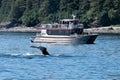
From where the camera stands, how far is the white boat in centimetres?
12678

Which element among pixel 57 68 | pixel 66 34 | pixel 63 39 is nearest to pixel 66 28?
pixel 66 34

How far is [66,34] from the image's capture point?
5162 inches

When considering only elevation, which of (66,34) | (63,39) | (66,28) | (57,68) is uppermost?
(57,68)

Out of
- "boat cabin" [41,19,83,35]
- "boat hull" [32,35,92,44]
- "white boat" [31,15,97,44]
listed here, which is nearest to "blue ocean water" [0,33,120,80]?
"boat hull" [32,35,92,44]

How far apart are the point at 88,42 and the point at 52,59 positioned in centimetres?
5267

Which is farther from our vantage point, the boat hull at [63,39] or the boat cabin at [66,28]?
the boat cabin at [66,28]

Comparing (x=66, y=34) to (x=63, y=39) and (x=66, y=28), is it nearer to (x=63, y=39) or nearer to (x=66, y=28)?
(x=66, y=28)

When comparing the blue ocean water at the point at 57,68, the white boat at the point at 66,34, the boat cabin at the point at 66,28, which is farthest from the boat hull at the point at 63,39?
the blue ocean water at the point at 57,68

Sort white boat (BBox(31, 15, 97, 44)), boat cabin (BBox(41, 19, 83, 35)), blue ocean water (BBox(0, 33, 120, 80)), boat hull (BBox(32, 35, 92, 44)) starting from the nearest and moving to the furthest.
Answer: blue ocean water (BBox(0, 33, 120, 80)) < boat hull (BBox(32, 35, 92, 44)) < white boat (BBox(31, 15, 97, 44)) < boat cabin (BBox(41, 19, 83, 35))

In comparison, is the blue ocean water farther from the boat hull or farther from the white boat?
the white boat

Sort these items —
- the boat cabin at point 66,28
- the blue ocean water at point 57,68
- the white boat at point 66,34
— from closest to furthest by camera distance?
the blue ocean water at point 57,68 → the white boat at point 66,34 → the boat cabin at point 66,28

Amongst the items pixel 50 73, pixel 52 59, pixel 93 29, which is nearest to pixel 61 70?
pixel 50 73

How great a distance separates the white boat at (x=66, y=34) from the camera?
12678cm

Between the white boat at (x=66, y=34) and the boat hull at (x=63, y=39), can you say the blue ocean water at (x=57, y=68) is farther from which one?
the white boat at (x=66, y=34)
